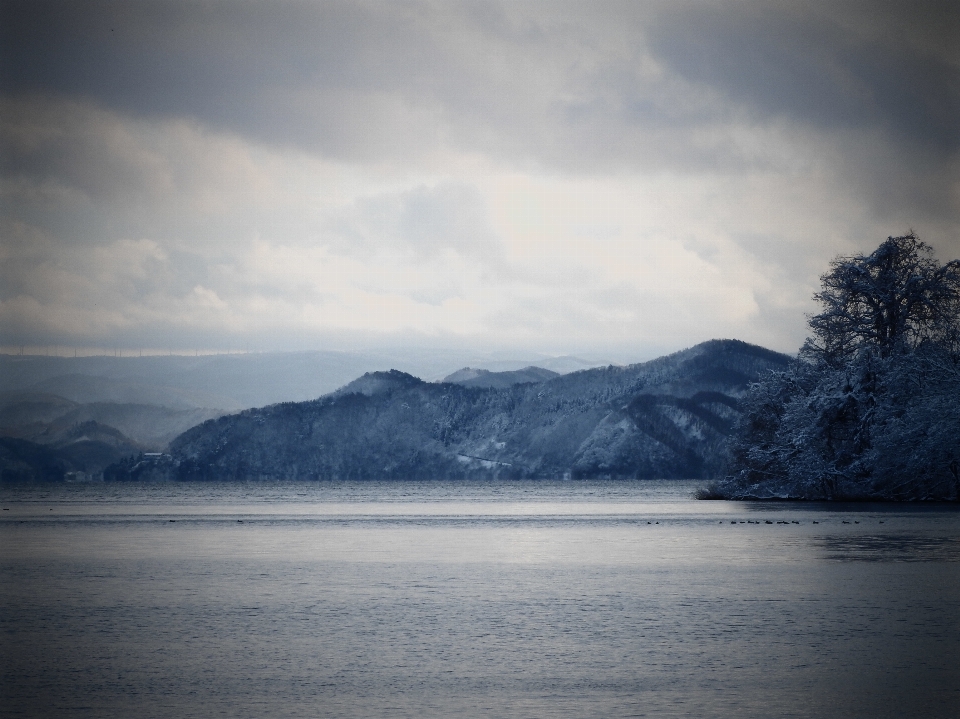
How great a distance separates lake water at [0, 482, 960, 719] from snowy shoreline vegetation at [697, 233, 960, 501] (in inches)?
1056

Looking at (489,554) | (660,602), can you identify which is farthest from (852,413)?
(660,602)

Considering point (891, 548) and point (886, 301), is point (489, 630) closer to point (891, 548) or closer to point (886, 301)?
point (891, 548)

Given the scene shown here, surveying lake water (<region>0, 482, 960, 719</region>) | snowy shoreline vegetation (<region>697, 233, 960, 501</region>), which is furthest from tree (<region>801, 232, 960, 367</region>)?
lake water (<region>0, 482, 960, 719</region>)

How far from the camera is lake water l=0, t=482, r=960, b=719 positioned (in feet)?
63.2

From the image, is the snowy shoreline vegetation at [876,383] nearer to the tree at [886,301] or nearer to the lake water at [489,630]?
the tree at [886,301]

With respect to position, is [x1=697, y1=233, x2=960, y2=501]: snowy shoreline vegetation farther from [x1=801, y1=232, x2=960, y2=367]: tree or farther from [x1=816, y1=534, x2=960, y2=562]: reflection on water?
[x1=816, y1=534, x2=960, y2=562]: reflection on water

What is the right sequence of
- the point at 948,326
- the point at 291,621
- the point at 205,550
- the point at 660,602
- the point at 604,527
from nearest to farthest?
the point at 291,621
the point at 660,602
the point at 205,550
the point at 604,527
the point at 948,326

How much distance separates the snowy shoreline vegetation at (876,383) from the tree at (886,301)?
0.08 m

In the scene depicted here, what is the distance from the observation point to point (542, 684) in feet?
66.8

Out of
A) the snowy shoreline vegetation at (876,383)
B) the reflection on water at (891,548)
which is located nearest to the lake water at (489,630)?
the reflection on water at (891,548)

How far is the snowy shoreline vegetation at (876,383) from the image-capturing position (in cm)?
8138

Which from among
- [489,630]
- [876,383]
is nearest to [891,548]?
[489,630]

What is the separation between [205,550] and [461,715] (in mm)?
38663

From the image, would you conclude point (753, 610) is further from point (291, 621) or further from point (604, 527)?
point (604, 527)
